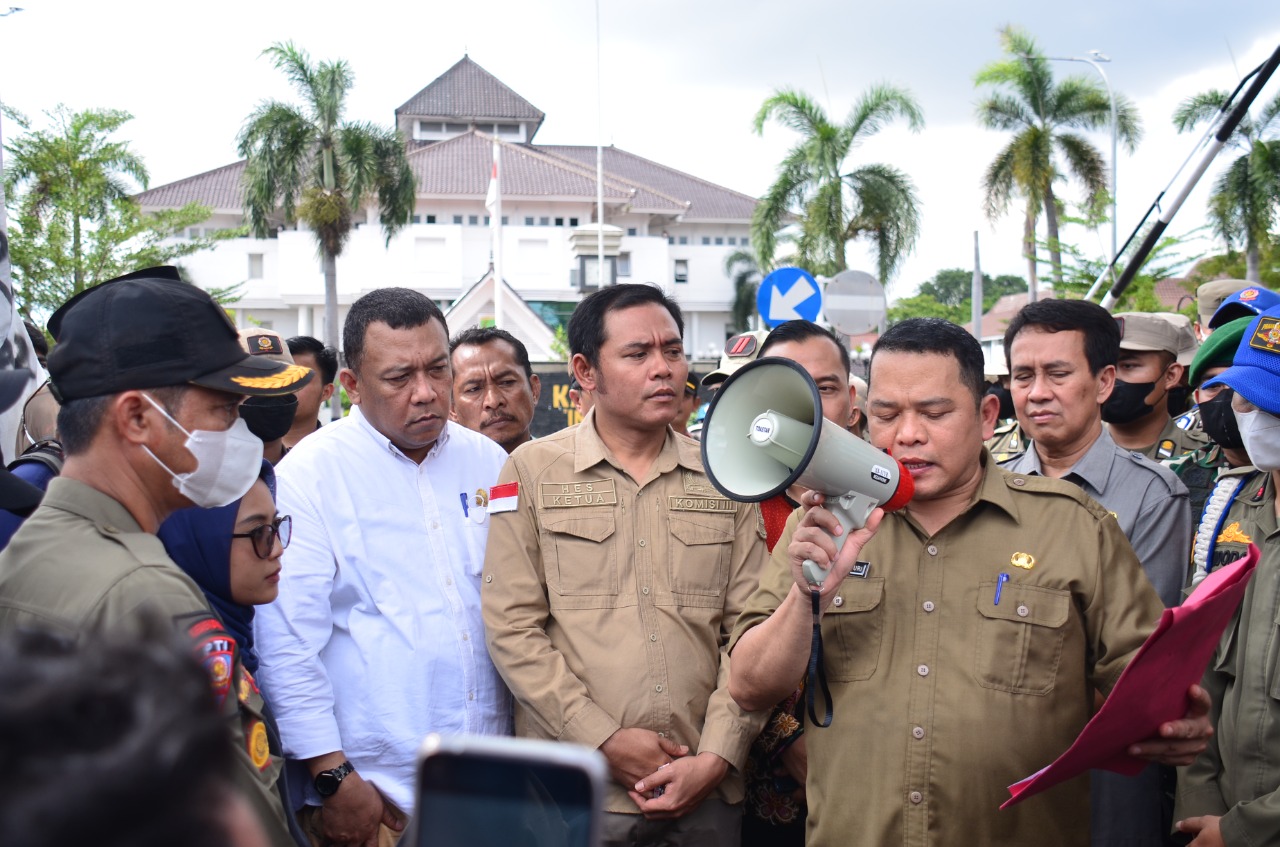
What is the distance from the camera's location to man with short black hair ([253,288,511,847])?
3402 mm

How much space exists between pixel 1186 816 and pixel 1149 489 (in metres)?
1.23

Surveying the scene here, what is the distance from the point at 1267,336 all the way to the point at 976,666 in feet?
4.37

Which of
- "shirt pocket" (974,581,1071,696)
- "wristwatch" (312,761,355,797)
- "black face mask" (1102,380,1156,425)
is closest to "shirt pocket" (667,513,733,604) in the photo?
"shirt pocket" (974,581,1071,696)

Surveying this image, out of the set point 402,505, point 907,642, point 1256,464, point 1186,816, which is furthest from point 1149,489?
point 402,505

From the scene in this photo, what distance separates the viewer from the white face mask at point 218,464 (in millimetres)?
2406

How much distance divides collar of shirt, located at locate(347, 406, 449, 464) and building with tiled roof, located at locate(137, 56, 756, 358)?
129ft

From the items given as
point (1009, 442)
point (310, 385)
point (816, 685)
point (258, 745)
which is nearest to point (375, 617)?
point (258, 745)

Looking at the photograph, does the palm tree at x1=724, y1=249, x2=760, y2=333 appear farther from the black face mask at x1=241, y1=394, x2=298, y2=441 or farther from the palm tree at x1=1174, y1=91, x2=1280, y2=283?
the black face mask at x1=241, y1=394, x2=298, y2=441

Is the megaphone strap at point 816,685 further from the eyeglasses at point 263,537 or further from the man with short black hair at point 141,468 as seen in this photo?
the eyeglasses at point 263,537

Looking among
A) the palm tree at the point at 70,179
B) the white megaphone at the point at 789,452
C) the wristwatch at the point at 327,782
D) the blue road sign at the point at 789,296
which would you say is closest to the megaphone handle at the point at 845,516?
the white megaphone at the point at 789,452

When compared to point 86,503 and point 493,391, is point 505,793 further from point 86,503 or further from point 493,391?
point 493,391

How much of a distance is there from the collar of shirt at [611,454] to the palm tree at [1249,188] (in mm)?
26363

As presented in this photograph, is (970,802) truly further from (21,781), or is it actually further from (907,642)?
(21,781)

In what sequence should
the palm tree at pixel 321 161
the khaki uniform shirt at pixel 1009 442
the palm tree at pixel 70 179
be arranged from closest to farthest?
the khaki uniform shirt at pixel 1009 442 → the palm tree at pixel 70 179 → the palm tree at pixel 321 161
